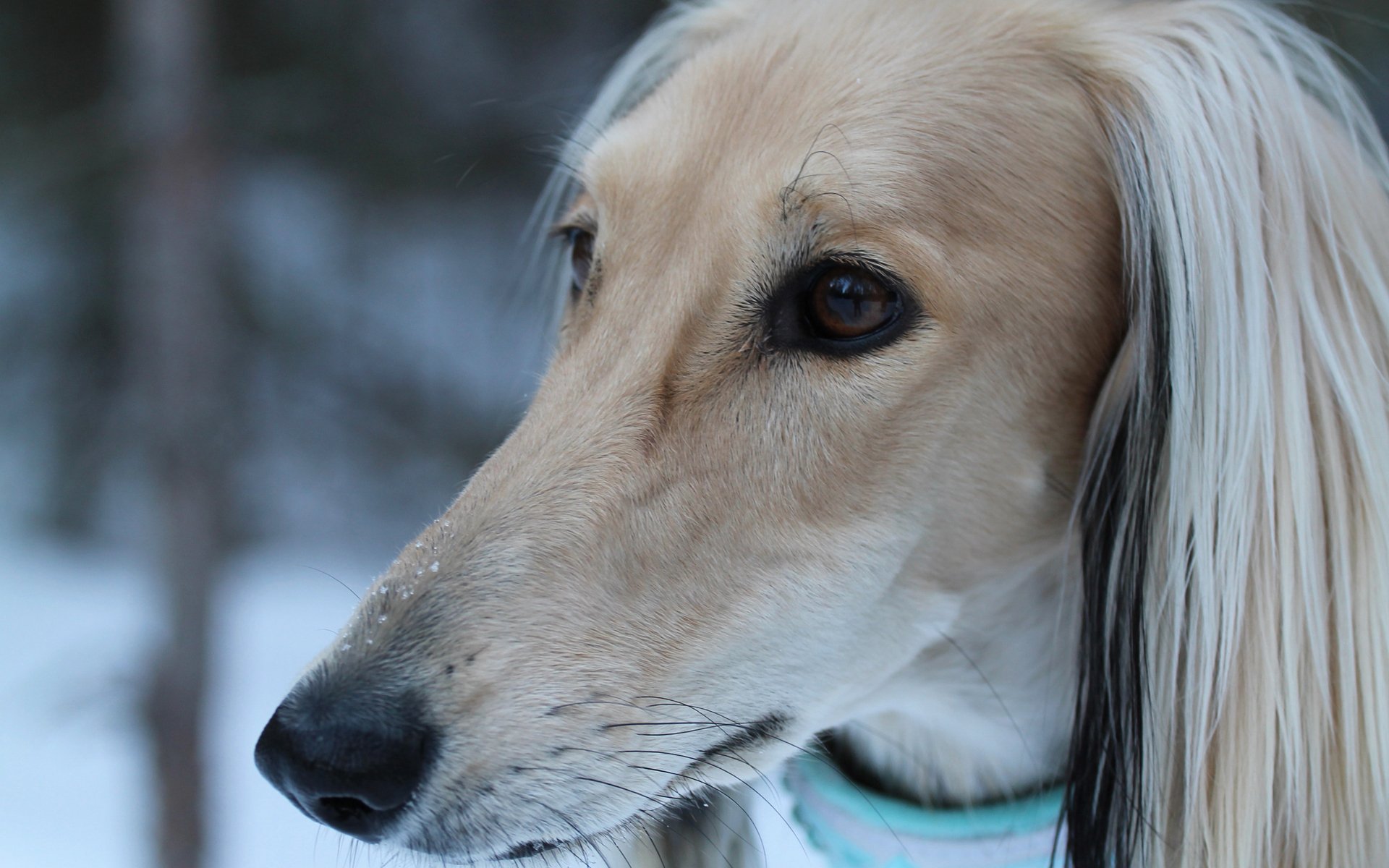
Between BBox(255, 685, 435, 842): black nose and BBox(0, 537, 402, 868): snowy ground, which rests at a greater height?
BBox(255, 685, 435, 842): black nose

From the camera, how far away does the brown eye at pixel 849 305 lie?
1399 millimetres

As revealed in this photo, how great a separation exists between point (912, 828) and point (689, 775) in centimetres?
50

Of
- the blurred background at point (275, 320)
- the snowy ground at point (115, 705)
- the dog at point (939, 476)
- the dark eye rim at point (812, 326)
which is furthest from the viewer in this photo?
the blurred background at point (275, 320)

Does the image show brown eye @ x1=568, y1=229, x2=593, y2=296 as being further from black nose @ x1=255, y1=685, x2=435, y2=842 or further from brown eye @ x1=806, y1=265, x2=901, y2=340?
black nose @ x1=255, y1=685, x2=435, y2=842

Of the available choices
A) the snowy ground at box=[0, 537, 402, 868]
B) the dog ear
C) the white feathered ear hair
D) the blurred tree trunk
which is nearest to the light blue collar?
the white feathered ear hair

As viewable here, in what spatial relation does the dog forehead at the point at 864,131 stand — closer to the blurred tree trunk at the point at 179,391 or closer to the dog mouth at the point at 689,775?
the dog mouth at the point at 689,775

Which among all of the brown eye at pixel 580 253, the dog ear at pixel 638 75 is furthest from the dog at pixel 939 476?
the dog ear at pixel 638 75

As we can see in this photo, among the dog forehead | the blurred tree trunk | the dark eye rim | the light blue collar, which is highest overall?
the dog forehead

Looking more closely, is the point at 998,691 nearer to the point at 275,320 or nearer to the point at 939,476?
the point at 939,476

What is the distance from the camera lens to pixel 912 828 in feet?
5.60

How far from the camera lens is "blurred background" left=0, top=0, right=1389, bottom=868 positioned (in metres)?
4.70

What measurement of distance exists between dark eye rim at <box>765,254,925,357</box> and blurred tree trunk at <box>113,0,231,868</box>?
9.32 feet

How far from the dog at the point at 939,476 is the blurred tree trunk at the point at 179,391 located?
8.31 ft

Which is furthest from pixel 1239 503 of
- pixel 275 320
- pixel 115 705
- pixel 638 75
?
pixel 275 320
